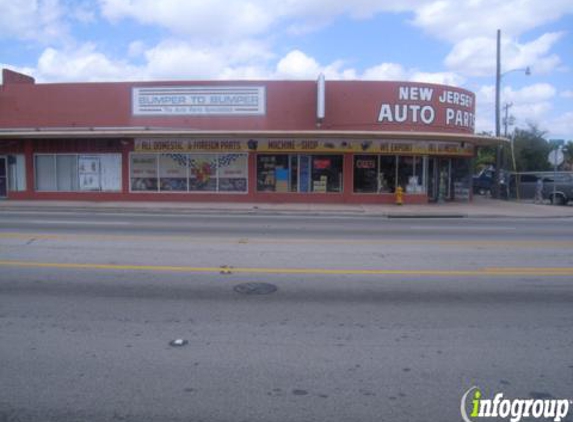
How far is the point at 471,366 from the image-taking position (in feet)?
14.7

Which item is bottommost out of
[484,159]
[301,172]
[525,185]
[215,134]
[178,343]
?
[178,343]

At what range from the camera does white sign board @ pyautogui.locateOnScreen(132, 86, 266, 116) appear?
79.5 feet

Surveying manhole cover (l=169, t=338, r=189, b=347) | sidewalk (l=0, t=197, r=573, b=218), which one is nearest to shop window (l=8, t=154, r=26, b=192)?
sidewalk (l=0, t=197, r=573, b=218)

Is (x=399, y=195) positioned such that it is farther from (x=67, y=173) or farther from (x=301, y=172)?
(x=67, y=173)

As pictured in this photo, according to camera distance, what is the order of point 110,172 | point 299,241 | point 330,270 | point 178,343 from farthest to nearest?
point 110,172, point 299,241, point 330,270, point 178,343

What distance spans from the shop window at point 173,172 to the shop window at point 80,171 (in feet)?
7.44


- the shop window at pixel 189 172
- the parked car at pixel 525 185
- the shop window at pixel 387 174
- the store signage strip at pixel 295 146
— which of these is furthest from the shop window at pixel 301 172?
the parked car at pixel 525 185

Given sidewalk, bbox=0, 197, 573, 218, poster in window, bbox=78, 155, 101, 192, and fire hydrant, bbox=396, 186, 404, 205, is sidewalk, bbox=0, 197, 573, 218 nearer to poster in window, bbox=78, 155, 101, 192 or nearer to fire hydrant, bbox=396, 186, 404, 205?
fire hydrant, bbox=396, 186, 404, 205

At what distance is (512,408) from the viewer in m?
3.79

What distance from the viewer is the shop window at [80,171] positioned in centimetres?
2505

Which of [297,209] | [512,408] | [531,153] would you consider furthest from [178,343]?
[531,153]

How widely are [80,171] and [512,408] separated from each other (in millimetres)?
24996

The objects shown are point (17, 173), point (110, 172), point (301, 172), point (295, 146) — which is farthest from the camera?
point (17, 173)

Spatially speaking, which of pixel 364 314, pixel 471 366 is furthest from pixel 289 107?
pixel 471 366
